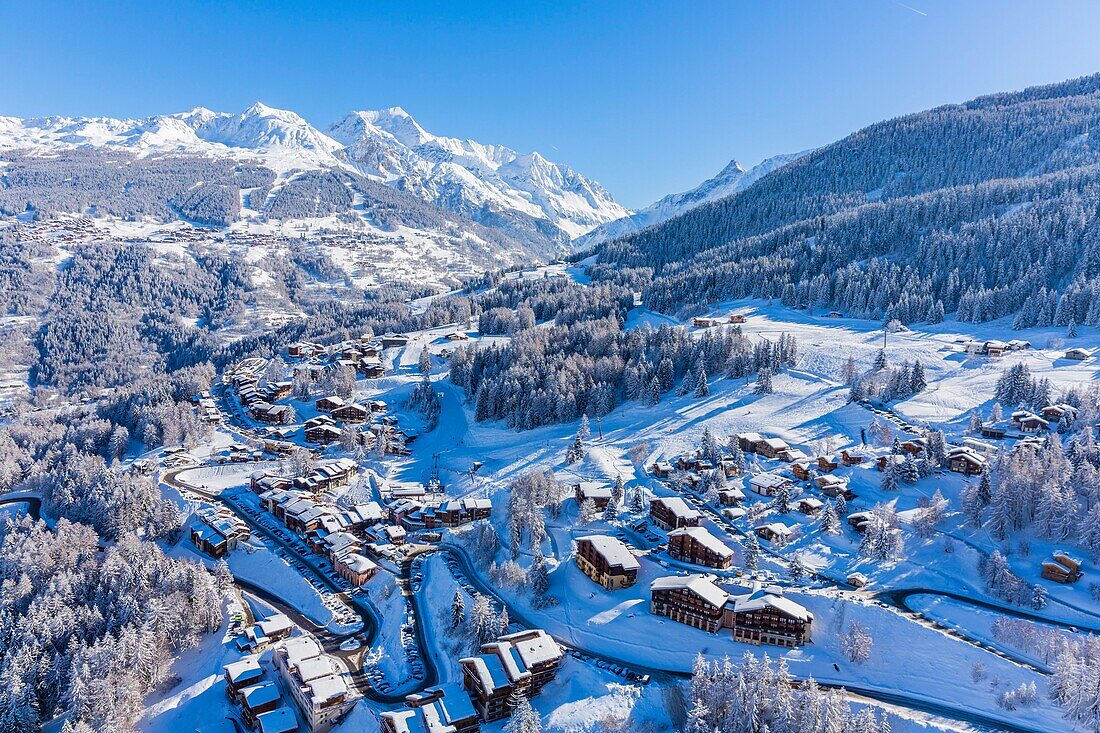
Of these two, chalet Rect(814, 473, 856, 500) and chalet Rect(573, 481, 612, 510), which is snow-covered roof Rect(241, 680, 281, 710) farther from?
chalet Rect(814, 473, 856, 500)

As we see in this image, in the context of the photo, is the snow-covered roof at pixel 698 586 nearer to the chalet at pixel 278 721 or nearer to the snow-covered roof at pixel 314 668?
the snow-covered roof at pixel 314 668

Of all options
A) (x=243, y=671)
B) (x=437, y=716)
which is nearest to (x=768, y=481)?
(x=437, y=716)

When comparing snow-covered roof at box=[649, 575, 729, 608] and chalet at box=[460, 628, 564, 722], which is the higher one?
snow-covered roof at box=[649, 575, 729, 608]

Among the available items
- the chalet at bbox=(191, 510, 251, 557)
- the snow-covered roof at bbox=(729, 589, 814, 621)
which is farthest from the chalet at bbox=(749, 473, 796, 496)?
the chalet at bbox=(191, 510, 251, 557)

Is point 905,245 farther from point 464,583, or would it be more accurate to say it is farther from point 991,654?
point 464,583

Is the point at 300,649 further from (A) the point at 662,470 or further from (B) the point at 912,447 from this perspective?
(B) the point at 912,447

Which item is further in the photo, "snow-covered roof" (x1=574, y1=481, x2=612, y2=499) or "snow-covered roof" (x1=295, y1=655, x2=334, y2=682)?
"snow-covered roof" (x1=574, y1=481, x2=612, y2=499)

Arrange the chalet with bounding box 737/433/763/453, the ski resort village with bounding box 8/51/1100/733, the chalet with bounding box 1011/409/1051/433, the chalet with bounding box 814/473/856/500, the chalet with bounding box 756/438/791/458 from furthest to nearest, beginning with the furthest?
the chalet with bounding box 737/433/763/453 < the chalet with bounding box 756/438/791/458 < the chalet with bounding box 1011/409/1051/433 < the chalet with bounding box 814/473/856/500 < the ski resort village with bounding box 8/51/1100/733

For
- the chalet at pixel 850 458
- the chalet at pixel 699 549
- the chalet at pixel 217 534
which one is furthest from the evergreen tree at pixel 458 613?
the chalet at pixel 850 458
